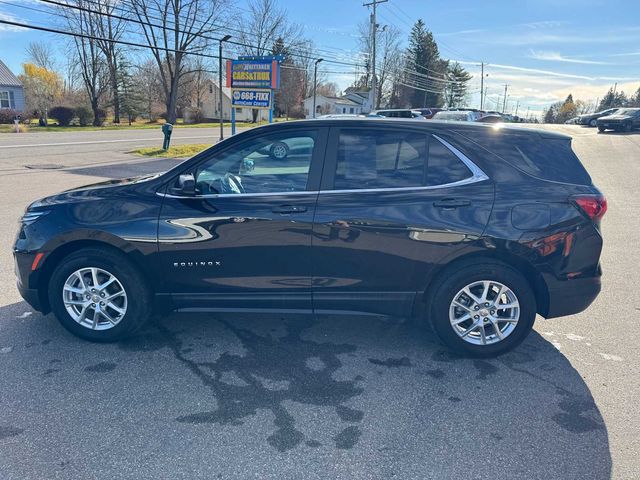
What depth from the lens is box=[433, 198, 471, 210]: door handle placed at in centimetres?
329

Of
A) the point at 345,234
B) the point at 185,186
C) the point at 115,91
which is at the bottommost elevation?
the point at 345,234

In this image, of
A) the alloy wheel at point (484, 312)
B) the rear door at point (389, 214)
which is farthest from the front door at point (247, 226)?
the alloy wheel at point (484, 312)

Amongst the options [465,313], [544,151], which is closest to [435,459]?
[465,313]

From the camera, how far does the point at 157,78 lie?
A: 5762cm

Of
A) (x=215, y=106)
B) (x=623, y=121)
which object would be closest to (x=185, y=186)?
(x=623, y=121)

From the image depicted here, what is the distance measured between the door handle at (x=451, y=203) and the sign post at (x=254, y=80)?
13269 millimetres

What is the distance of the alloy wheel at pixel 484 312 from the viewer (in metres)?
3.41

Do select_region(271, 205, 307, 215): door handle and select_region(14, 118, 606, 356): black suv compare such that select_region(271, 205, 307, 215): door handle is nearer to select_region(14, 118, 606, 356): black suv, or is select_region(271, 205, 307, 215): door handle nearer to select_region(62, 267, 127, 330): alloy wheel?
select_region(14, 118, 606, 356): black suv

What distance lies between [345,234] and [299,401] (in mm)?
1184

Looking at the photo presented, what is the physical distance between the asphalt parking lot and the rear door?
574 mm

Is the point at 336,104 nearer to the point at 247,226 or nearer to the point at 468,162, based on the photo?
the point at 468,162

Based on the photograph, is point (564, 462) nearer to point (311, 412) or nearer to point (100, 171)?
point (311, 412)

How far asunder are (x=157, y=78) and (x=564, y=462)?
63.1 metres

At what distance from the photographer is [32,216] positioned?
3582 mm
